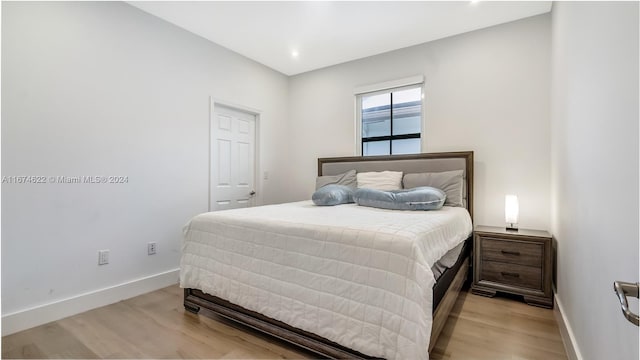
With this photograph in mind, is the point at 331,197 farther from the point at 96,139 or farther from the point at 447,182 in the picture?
the point at 96,139

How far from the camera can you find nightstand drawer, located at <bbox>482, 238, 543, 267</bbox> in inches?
93.2

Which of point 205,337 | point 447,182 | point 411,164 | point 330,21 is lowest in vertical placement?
point 205,337

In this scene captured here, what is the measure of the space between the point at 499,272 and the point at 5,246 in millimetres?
3753

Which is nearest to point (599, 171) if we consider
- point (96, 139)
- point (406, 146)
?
point (406, 146)

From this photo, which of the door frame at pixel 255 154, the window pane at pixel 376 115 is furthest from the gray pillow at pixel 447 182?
the door frame at pixel 255 154

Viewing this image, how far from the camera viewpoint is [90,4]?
2.34 meters

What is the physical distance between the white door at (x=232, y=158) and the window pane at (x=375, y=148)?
1.54 meters

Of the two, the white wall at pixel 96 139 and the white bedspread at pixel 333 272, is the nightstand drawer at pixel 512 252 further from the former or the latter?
the white wall at pixel 96 139

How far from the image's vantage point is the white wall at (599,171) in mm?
836

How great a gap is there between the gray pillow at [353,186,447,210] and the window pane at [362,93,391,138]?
1383mm

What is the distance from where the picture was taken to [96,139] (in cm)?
238

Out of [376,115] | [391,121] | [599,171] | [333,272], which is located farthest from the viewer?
[376,115]

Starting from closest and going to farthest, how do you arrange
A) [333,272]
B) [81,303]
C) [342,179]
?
[333,272] < [81,303] < [342,179]

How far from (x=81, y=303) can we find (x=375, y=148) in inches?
132
